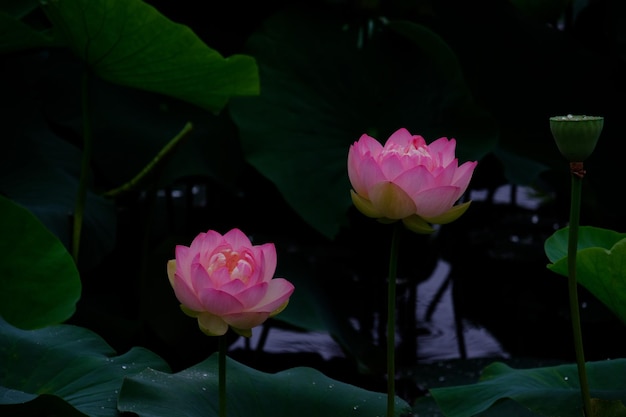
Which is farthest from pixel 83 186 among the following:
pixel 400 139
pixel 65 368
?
pixel 400 139

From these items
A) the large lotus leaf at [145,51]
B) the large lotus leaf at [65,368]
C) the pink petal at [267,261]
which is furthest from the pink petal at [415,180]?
the large lotus leaf at [145,51]

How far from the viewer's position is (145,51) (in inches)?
48.0

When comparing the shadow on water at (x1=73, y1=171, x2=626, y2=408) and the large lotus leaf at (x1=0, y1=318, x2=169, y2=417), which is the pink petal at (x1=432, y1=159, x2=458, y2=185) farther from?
the shadow on water at (x1=73, y1=171, x2=626, y2=408)

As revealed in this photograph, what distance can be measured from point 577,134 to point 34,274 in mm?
546

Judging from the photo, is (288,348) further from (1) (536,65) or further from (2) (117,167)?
(1) (536,65)

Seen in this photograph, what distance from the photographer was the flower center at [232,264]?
678 mm

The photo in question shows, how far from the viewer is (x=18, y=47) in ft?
4.55

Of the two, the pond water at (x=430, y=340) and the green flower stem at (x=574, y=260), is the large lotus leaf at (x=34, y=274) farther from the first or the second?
the pond water at (x=430, y=340)

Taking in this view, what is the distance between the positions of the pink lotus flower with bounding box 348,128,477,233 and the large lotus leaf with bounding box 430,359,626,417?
0.25 m

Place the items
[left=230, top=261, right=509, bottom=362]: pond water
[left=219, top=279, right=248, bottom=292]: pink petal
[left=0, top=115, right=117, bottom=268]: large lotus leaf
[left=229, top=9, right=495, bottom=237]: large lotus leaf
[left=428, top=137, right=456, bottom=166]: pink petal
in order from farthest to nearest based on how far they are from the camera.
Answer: [left=230, top=261, right=509, bottom=362]: pond water < [left=229, top=9, right=495, bottom=237]: large lotus leaf < [left=0, top=115, right=117, bottom=268]: large lotus leaf < [left=428, top=137, right=456, bottom=166]: pink petal < [left=219, top=279, right=248, bottom=292]: pink petal

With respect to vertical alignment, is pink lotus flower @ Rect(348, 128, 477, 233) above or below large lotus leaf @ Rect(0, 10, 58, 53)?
below

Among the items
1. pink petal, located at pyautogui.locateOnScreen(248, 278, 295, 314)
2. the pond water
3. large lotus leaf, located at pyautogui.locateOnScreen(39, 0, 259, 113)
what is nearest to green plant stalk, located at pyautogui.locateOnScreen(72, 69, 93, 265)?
large lotus leaf, located at pyautogui.locateOnScreen(39, 0, 259, 113)

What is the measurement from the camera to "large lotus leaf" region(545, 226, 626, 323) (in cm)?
90

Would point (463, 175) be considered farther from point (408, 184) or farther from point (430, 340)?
point (430, 340)
